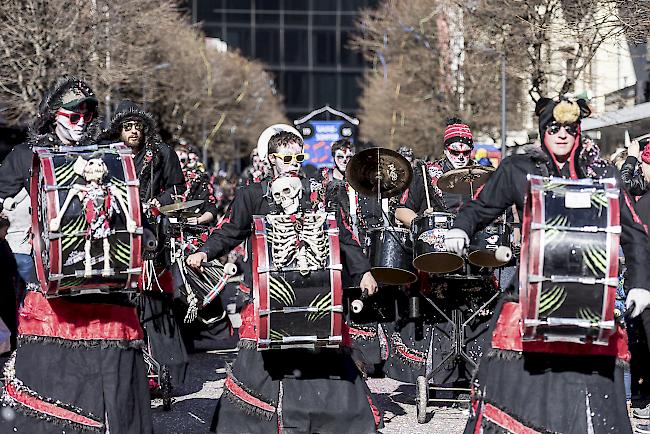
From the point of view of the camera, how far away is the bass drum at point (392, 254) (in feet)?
25.5

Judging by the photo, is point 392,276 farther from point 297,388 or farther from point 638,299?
point 638,299

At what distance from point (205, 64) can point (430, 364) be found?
3803 cm

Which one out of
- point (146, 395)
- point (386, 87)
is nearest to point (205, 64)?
point (386, 87)

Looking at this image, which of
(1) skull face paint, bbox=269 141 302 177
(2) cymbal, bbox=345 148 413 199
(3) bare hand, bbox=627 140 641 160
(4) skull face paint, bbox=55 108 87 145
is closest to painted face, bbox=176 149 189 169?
(2) cymbal, bbox=345 148 413 199

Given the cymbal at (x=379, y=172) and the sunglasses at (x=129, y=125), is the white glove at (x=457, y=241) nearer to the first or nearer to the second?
the cymbal at (x=379, y=172)

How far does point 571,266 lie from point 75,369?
2355 mm

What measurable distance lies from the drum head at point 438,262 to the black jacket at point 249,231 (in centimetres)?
91

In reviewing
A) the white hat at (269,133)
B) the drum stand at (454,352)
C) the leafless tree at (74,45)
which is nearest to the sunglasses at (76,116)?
the white hat at (269,133)

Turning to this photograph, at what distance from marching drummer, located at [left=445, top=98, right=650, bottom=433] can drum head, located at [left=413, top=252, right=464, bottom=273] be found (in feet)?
6.19

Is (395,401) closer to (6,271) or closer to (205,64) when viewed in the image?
(6,271)

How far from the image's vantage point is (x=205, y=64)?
45.7 metres

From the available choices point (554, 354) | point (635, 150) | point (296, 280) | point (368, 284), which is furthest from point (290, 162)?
point (635, 150)

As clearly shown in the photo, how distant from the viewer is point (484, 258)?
297 inches

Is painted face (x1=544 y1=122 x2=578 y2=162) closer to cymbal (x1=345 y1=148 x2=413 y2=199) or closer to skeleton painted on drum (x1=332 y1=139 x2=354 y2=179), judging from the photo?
cymbal (x1=345 y1=148 x2=413 y2=199)
